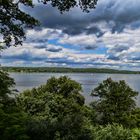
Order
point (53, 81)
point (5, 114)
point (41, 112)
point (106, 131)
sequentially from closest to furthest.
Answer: point (5, 114), point (106, 131), point (41, 112), point (53, 81)

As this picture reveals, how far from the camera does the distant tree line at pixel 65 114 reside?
14.6 m

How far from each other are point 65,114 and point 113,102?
16.3 metres

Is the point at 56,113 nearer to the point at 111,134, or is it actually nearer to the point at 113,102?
the point at 113,102

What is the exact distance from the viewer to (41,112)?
4522 centimetres

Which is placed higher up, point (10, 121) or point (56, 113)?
point (10, 121)

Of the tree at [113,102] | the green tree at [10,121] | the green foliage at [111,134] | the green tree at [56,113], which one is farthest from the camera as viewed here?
the tree at [113,102]

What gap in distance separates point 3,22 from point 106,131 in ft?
22.4

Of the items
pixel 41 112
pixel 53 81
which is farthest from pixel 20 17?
pixel 53 81

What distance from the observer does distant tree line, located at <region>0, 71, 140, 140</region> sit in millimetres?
14555

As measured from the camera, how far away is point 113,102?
216ft

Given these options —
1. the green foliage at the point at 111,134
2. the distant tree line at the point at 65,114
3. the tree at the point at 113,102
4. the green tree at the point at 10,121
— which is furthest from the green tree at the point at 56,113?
the tree at the point at 113,102

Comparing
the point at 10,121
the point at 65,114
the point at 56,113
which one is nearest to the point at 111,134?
the point at 10,121

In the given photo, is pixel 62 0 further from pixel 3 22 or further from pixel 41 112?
pixel 41 112

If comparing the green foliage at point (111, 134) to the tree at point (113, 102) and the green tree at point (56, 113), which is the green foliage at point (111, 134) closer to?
the green tree at point (56, 113)
